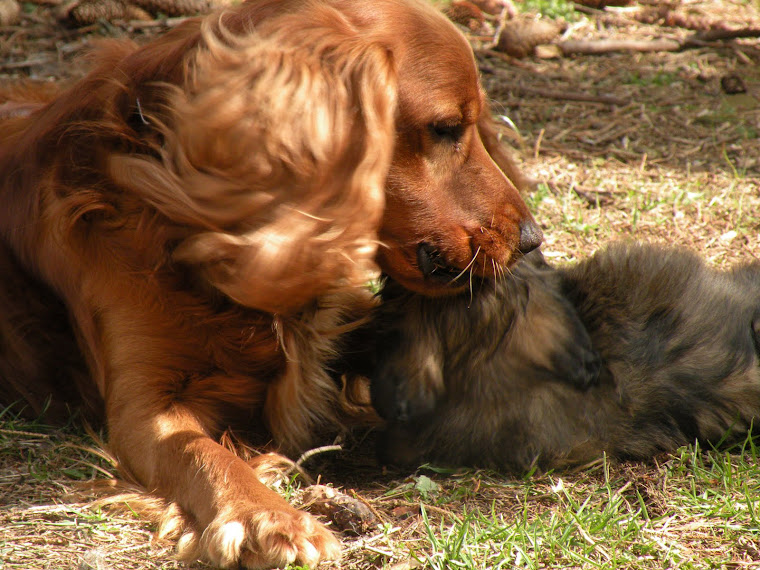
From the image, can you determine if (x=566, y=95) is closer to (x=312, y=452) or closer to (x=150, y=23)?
(x=150, y=23)

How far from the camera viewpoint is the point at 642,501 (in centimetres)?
252

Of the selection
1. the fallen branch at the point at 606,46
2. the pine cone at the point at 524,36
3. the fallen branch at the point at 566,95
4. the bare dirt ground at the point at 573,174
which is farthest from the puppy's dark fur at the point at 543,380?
the fallen branch at the point at 606,46

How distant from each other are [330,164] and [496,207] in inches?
21.1

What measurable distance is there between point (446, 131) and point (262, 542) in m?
1.23

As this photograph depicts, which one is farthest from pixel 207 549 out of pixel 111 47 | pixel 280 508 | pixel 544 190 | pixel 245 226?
pixel 544 190

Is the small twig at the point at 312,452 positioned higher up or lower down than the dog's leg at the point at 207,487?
lower down

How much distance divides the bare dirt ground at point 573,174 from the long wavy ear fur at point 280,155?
0.70m

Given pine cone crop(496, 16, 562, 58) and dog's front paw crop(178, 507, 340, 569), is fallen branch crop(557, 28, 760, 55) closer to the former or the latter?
pine cone crop(496, 16, 562, 58)

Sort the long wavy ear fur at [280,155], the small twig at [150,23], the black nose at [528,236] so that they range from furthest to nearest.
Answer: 1. the small twig at [150,23]
2. the black nose at [528,236]
3. the long wavy ear fur at [280,155]

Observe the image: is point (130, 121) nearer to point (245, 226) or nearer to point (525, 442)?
point (245, 226)

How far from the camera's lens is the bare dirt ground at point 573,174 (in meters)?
2.43

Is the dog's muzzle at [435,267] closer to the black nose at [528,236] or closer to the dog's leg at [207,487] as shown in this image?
the black nose at [528,236]

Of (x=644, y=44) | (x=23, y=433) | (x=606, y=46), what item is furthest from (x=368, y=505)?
(x=644, y=44)

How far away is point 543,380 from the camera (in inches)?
111
